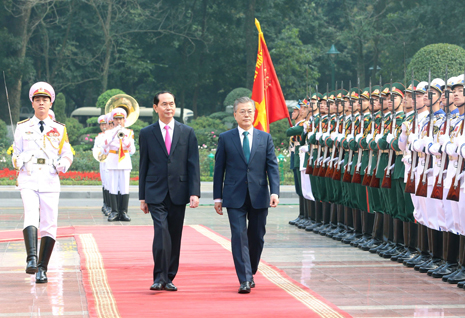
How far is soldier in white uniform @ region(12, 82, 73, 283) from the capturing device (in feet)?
26.5

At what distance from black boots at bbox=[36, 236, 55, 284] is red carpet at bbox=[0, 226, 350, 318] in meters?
0.41

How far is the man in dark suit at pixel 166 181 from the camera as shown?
7434mm

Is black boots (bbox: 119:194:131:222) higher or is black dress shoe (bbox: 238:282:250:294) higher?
black boots (bbox: 119:194:131:222)

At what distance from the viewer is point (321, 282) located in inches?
320

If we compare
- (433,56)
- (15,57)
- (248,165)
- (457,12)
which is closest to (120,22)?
(15,57)

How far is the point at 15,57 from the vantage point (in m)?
39.2

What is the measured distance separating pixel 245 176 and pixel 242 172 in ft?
0.16

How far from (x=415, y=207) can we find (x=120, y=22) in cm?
3784

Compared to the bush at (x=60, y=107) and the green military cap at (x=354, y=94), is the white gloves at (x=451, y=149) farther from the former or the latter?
the bush at (x=60, y=107)

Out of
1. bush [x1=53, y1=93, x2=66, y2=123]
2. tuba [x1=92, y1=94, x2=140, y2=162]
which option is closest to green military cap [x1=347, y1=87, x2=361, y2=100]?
tuba [x1=92, y1=94, x2=140, y2=162]

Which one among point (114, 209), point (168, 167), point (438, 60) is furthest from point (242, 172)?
point (438, 60)

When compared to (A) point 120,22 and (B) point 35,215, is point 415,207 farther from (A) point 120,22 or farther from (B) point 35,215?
(A) point 120,22

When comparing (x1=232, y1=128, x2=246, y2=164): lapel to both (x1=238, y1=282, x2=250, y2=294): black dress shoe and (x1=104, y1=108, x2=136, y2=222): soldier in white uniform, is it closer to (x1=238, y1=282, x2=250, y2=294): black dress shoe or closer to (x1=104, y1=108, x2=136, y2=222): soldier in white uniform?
(x1=238, y1=282, x2=250, y2=294): black dress shoe

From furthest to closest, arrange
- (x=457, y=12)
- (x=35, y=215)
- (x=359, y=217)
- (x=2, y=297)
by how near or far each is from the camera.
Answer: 1. (x=457, y=12)
2. (x=359, y=217)
3. (x=35, y=215)
4. (x=2, y=297)
